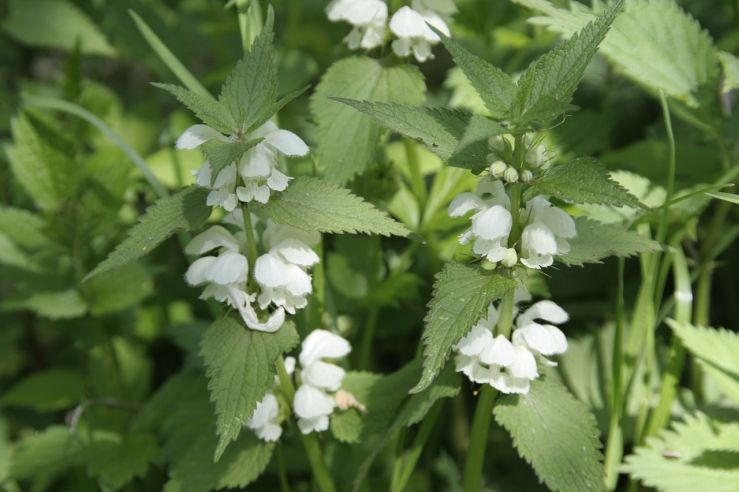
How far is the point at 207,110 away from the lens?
1017 millimetres

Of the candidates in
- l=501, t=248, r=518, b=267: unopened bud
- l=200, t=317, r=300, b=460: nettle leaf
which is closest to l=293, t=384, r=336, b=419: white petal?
l=200, t=317, r=300, b=460: nettle leaf

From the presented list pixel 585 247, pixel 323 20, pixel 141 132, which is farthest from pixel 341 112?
pixel 323 20

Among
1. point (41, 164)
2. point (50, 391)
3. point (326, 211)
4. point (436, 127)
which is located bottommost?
point (50, 391)

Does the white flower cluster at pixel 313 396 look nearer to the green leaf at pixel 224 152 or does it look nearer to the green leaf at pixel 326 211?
the green leaf at pixel 326 211

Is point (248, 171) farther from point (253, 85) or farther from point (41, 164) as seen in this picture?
point (41, 164)

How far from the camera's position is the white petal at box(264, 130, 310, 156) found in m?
1.05

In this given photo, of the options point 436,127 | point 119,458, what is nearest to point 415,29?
point 436,127

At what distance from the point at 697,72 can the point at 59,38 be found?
175 cm

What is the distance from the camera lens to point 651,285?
1.37 meters

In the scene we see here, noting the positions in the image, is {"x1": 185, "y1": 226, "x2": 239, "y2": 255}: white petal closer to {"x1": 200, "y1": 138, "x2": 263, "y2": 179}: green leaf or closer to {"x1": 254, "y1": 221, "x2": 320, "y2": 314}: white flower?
{"x1": 254, "y1": 221, "x2": 320, "y2": 314}: white flower

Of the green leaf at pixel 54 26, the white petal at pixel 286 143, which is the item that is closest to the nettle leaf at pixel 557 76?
the white petal at pixel 286 143

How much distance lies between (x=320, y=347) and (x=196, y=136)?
39 cm

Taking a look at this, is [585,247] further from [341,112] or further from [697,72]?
[697,72]

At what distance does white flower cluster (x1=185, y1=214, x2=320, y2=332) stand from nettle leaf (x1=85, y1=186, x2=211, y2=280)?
57 millimetres
